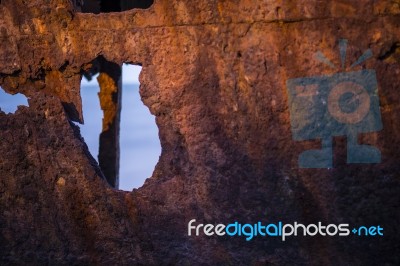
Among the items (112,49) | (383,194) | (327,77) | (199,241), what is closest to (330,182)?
(383,194)

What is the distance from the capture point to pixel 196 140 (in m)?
2.32

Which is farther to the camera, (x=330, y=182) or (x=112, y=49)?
(x=112, y=49)

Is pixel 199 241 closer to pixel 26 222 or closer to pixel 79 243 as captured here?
pixel 79 243

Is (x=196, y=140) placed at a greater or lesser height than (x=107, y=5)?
lesser

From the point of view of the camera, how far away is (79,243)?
2482 millimetres

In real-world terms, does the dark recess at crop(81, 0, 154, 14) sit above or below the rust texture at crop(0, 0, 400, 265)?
above

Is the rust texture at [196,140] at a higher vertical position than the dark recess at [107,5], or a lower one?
lower

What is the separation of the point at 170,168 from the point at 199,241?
0.39 m

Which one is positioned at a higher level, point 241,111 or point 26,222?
point 241,111

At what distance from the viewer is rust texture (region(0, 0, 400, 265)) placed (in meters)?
2.18

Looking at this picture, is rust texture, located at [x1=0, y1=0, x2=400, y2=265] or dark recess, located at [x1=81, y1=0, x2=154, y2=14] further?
dark recess, located at [x1=81, y1=0, x2=154, y2=14]

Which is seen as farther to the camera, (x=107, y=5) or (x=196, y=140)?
(x=107, y=5)

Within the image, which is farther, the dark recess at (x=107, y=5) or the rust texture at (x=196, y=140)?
the dark recess at (x=107, y=5)

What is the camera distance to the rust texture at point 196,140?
218cm
